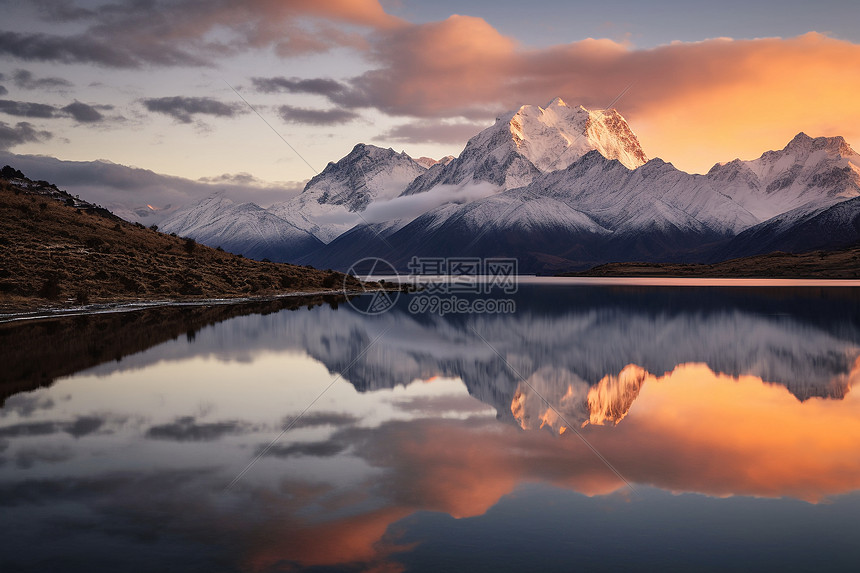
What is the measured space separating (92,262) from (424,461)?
Result: 74.8 meters

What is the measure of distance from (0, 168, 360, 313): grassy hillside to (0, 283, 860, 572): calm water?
34.3 m

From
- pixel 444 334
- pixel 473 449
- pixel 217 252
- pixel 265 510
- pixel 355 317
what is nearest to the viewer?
pixel 265 510

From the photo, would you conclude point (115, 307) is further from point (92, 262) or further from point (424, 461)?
point (424, 461)

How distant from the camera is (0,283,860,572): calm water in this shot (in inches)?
452

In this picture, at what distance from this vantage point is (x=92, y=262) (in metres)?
78.9

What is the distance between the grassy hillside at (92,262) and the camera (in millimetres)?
66375

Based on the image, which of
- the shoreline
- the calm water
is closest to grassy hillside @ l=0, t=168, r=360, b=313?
the shoreline

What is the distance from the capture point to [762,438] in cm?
1906

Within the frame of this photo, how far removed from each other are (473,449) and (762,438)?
8.62m

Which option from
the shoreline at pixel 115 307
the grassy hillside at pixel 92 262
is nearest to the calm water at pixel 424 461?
the shoreline at pixel 115 307

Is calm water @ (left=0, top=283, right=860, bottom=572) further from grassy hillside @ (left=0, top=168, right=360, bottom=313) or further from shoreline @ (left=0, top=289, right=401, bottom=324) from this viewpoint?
grassy hillside @ (left=0, top=168, right=360, bottom=313)

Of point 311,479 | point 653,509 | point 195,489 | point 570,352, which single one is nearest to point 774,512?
point 653,509

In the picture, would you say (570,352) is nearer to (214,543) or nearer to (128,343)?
(128,343)

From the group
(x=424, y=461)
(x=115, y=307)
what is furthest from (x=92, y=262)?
(x=424, y=461)
